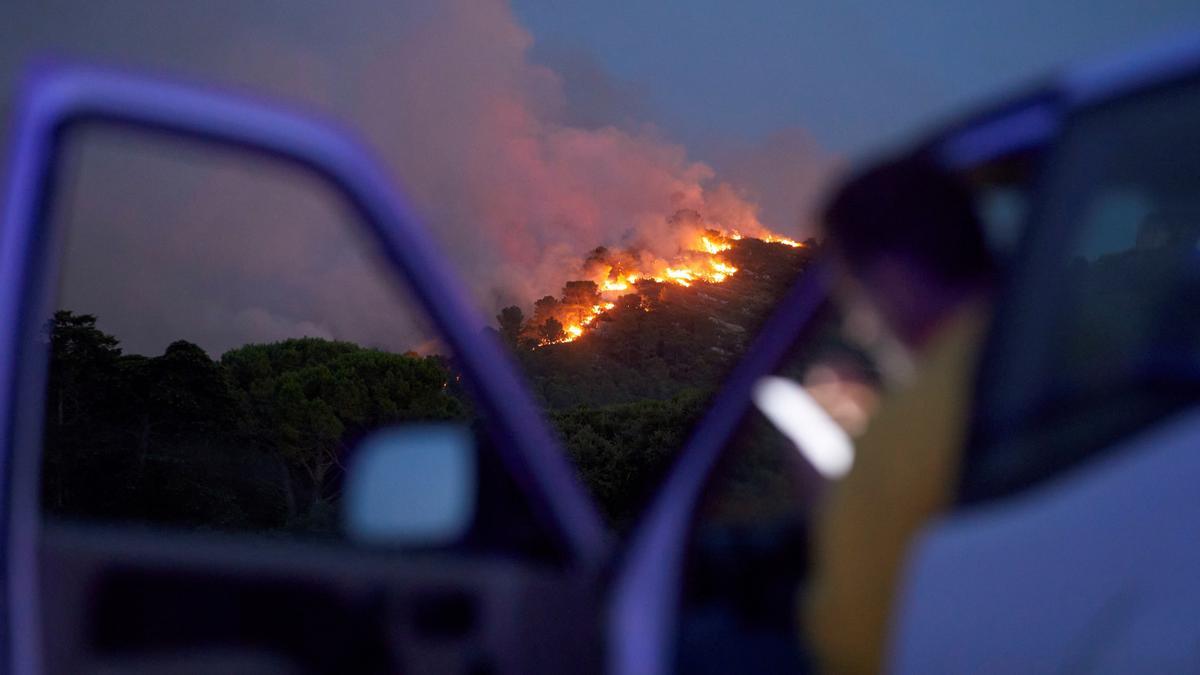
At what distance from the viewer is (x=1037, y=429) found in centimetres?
139

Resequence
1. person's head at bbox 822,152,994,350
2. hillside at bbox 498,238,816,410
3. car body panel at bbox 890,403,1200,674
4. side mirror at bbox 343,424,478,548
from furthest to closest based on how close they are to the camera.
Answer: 1. hillside at bbox 498,238,816,410
2. side mirror at bbox 343,424,478,548
3. person's head at bbox 822,152,994,350
4. car body panel at bbox 890,403,1200,674

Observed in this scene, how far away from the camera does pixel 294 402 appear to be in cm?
758

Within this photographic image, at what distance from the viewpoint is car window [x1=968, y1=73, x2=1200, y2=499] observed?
1375mm

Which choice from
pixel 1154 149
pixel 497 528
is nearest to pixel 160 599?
pixel 497 528

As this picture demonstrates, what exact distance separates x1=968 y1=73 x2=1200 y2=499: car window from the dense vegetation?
90 cm

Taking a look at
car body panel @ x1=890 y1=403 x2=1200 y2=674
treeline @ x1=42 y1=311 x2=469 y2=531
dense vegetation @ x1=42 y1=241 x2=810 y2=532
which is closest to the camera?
car body panel @ x1=890 y1=403 x2=1200 y2=674

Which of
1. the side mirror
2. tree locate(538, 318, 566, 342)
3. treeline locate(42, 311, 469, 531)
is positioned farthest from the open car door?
tree locate(538, 318, 566, 342)

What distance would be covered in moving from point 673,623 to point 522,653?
27cm

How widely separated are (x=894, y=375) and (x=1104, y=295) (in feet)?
1.08

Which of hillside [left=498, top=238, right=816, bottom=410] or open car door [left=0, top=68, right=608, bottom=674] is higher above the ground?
hillside [left=498, top=238, right=816, bottom=410]

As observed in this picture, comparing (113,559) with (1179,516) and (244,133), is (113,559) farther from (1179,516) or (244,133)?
(1179,516)

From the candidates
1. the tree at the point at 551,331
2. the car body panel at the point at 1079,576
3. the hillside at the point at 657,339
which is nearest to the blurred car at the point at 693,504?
the car body panel at the point at 1079,576

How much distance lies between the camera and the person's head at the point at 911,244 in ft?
5.33

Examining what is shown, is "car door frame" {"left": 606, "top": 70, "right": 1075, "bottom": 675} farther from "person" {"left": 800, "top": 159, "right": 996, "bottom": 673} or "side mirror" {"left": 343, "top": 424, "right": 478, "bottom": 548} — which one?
"side mirror" {"left": 343, "top": 424, "right": 478, "bottom": 548}
